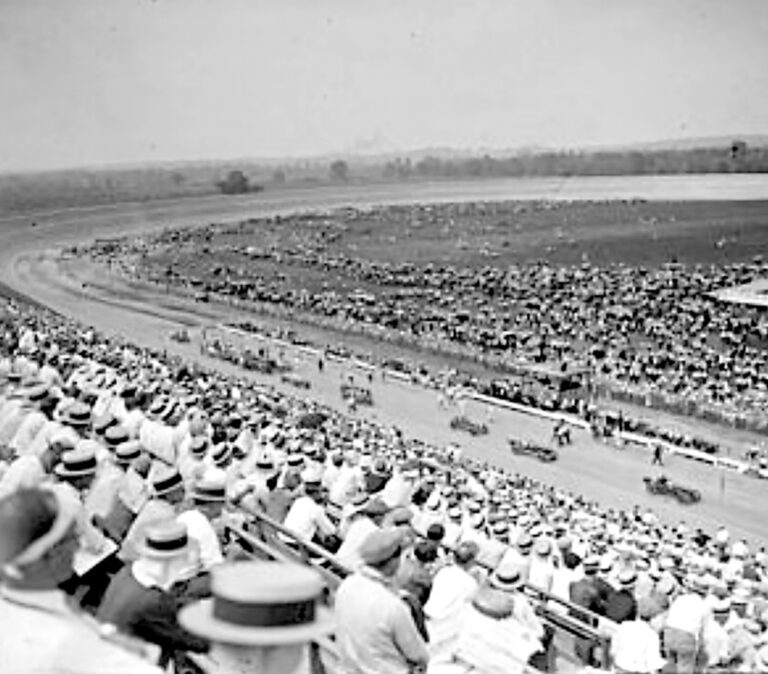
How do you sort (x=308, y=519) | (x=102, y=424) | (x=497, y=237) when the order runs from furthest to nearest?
(x=497, y=237)
(x=102, y=424)
(x=308, y=519)

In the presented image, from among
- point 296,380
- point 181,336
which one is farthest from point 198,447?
point 181,336

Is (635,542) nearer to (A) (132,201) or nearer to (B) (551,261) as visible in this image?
(B) (551,261)

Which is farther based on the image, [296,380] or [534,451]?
[296,380]

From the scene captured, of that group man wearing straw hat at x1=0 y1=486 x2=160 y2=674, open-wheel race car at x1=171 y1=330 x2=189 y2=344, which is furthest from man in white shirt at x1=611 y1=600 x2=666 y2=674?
open-wheel race car at x1=171 y1=330 x2=189 y2=344

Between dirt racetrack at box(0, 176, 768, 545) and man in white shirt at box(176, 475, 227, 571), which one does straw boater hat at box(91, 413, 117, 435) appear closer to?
man in white shirt at box(176, 475, 227, 571)

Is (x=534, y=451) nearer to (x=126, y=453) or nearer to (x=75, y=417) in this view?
(x=75, y=417)

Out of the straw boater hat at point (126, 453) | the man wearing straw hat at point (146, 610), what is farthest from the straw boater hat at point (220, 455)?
the man wearing straw hat at point (146, 610)
